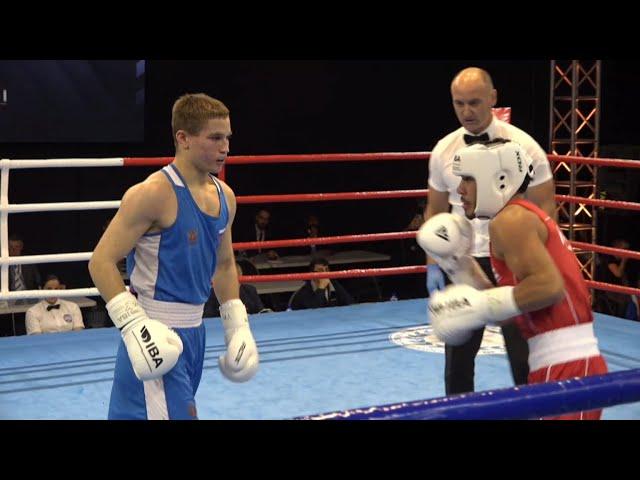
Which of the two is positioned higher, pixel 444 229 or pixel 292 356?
pixel 444 229

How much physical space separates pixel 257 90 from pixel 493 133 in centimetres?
686

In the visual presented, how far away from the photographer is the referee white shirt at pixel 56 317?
6.23 meters

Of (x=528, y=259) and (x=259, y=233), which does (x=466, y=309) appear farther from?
(x=259, y=233)

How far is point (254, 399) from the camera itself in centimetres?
429

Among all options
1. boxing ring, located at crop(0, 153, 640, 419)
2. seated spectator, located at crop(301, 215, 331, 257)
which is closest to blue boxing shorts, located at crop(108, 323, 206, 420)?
boxing ring, located at crop(0, 153, 640, 419)

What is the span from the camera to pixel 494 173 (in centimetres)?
272

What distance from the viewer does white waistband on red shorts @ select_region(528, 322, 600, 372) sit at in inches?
103

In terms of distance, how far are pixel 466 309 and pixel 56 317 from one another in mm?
4240

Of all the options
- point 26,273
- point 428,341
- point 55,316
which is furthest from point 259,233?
point 428,341

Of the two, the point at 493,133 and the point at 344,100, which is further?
the point at 344,100
